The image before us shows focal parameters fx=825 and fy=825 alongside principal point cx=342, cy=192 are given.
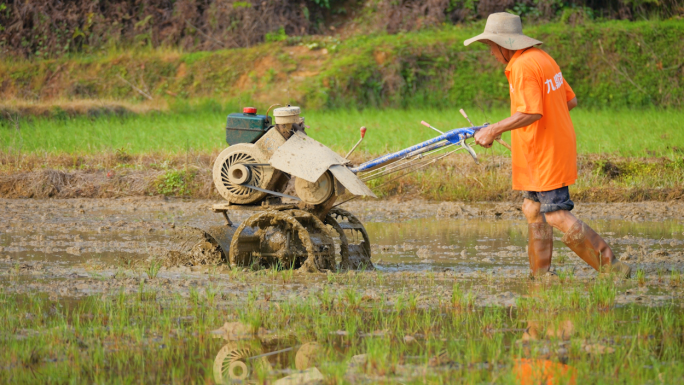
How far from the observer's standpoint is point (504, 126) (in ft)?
14.4

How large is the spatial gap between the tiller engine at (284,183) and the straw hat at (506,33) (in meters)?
0.52

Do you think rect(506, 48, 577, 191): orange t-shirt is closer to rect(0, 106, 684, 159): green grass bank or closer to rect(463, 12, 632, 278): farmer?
rect(463, 12, 632, 278): farmer

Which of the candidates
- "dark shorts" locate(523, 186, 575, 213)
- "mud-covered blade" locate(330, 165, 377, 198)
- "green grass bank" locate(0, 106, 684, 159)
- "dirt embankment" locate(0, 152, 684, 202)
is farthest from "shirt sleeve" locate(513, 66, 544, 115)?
"green grass bank" locate(0, 106, 684, 159)

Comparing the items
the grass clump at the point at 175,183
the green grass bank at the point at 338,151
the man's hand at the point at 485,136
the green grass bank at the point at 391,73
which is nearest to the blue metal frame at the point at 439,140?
the man's hand at the point at 485,136

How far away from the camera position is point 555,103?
14.8 ft

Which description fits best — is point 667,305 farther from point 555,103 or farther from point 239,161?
point 239,161

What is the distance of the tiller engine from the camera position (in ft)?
15.7

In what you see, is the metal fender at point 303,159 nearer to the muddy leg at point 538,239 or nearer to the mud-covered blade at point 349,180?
the mud-covered blade at point 349,180

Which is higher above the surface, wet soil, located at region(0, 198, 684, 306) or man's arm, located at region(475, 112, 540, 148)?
man's arm, located at region(475, 112, 540, 148)

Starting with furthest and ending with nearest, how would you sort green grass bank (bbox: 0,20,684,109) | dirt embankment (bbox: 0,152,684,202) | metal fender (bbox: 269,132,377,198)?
green grass bank (bbox: 0,20,684,109)
dirt embankment (bbox: 0,152,684,202)
metal fender (bbox: 269,132,377,198)

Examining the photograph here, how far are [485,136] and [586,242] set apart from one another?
839 mm

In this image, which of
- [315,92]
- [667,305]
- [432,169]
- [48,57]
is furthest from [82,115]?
[667,305]

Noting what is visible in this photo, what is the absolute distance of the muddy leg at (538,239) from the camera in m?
4.73

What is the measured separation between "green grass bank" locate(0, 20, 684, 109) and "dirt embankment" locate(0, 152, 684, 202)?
17.8ft
